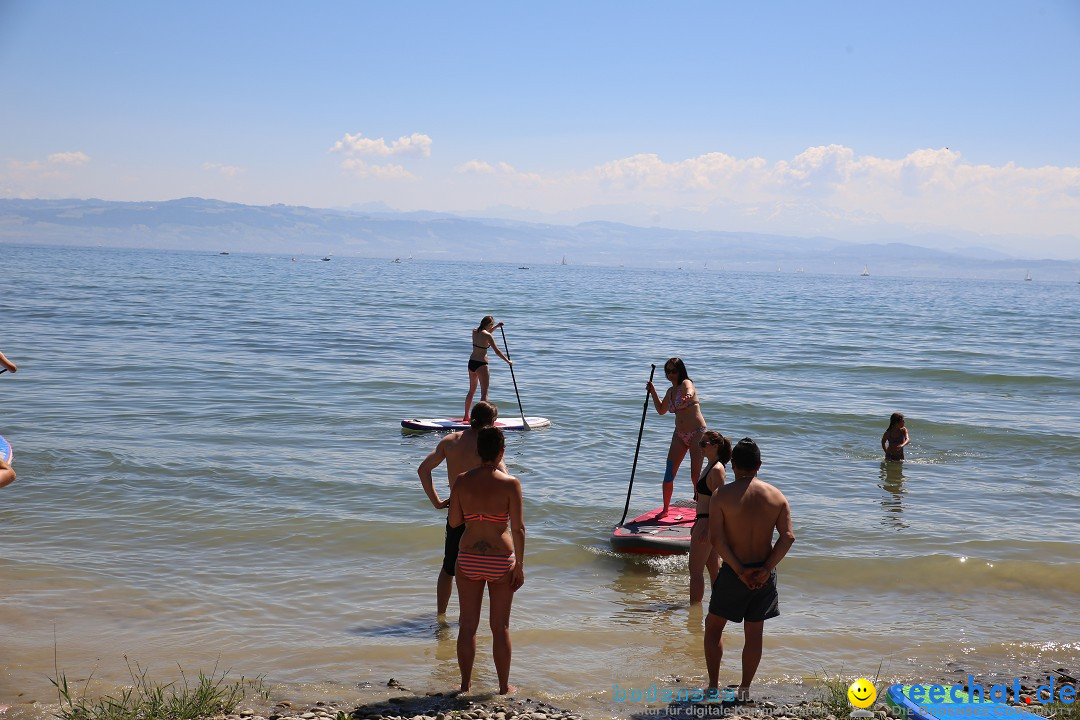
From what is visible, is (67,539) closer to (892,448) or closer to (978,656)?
(978,656)

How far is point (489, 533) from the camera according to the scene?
5184 mm

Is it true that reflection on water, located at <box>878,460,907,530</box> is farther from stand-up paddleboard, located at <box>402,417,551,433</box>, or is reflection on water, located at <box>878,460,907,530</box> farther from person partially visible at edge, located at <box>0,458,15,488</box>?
person partially visible at edge, located at <box>0,458,15,488</box>

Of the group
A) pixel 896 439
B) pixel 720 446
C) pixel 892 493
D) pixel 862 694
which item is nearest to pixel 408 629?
pixel 720 446

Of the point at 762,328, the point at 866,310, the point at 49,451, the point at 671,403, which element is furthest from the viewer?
the point at 866,310

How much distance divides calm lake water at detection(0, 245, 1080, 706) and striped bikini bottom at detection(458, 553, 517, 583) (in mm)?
1099

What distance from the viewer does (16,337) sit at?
26406 millimetres

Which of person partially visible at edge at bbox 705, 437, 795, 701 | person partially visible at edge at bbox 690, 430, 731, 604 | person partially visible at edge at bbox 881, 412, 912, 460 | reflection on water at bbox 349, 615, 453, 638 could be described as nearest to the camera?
person partially visible at edge at bbox 705, 437, 795, 701

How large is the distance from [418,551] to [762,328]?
107ft

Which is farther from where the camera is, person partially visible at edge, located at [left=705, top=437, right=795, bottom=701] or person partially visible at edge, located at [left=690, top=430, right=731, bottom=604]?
person partially visible at edge, located at [left=690, top=430, right=731, bottom=604]

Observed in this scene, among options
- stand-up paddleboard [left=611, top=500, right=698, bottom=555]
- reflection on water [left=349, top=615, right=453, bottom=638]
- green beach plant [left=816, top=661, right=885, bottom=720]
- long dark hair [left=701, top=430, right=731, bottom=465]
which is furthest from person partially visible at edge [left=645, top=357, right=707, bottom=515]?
reflection on water [left=349, top=615, right=453, bottom=638]

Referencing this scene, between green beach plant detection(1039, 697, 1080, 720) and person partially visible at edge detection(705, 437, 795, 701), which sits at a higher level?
person partially visible at edge detection(705, 437, 795, 701)

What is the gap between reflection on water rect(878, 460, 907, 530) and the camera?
33.6ft

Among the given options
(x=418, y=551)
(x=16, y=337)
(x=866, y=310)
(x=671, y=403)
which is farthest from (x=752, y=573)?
(x=866, y=310)

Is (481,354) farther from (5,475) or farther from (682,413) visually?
(5,475)
